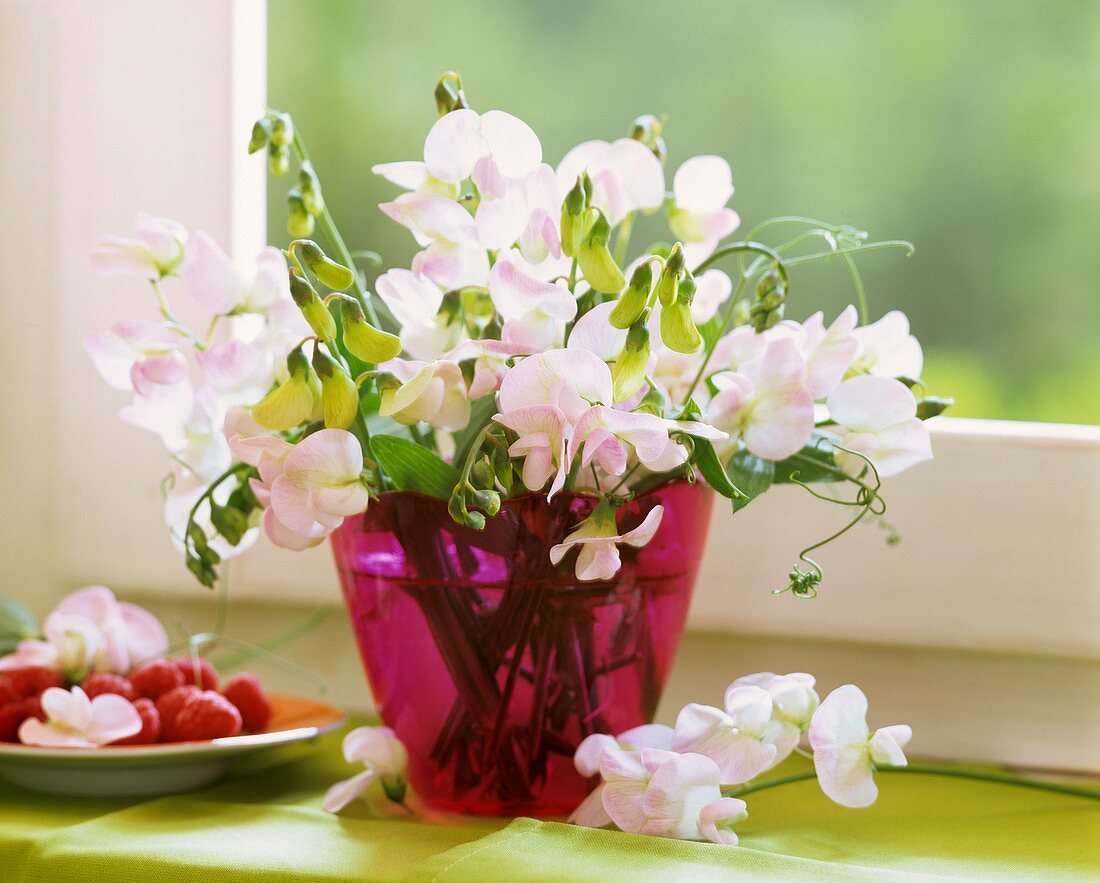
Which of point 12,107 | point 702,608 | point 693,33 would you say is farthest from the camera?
point 693,33

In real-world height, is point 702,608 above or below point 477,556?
below

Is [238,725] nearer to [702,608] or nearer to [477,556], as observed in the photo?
[477,556]

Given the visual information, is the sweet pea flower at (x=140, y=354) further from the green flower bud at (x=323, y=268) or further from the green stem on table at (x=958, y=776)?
the green stem on table at (x=958, y=776)

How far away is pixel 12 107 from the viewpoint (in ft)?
3.31

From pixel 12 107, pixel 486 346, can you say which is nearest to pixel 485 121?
pixel 486 346

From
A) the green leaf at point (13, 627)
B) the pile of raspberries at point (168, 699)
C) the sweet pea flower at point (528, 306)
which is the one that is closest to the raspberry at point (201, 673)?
the pile of raspberries at point (168, 699)

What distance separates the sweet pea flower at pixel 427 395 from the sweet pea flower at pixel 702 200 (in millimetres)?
173

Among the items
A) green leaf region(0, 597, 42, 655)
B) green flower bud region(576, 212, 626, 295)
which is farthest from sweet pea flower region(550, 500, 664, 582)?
green leaf region(0, 597, 42, 655)

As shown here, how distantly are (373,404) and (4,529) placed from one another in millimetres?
559

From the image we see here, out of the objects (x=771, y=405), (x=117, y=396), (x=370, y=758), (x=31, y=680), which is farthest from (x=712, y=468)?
(x=117, y=396)

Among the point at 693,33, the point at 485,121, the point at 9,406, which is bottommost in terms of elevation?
the point at 9,406

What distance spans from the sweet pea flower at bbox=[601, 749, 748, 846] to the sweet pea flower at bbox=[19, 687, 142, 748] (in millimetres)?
297

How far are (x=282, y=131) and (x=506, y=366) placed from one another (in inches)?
7.5

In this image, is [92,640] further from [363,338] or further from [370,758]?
[363,338]
